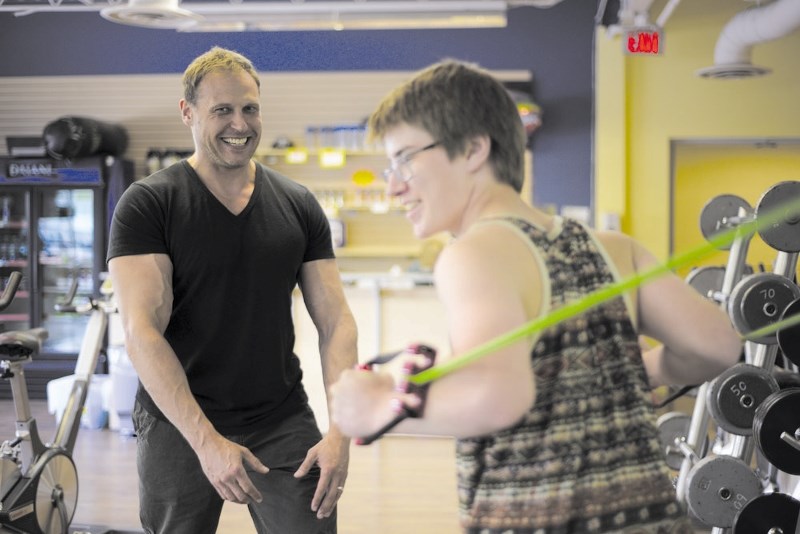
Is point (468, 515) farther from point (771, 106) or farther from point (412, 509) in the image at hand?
point (771, 106)

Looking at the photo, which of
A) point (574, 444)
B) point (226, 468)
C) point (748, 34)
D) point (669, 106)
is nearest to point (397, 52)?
point (669, 106)

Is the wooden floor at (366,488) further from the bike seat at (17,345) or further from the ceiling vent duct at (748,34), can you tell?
the ceiling vent duct at (748,34)

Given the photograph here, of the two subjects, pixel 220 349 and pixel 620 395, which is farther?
pixel 220 349

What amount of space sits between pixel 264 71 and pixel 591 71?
3.48 meters

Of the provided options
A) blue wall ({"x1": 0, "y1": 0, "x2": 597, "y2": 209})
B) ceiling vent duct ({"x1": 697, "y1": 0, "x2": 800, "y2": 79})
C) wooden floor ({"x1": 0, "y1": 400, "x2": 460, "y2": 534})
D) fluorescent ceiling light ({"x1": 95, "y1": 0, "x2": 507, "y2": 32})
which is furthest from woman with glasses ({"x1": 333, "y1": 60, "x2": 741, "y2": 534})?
blue wall ({"x1": 0, "y1": 0, "x2": 597, "y2": 209})

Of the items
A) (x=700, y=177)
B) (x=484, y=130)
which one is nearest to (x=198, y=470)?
(x=484, y=130)

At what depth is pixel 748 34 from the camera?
8297mm

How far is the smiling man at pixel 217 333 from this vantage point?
8.26 ft

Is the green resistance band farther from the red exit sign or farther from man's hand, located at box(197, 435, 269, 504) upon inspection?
the red exit sign

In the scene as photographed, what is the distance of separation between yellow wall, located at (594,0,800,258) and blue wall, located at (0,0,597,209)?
0.39 meters

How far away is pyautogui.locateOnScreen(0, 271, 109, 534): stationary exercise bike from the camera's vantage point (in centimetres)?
440

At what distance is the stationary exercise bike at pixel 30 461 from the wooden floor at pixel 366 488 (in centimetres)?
55

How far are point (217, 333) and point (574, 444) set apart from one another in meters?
1.46

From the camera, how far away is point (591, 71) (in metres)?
10.1
